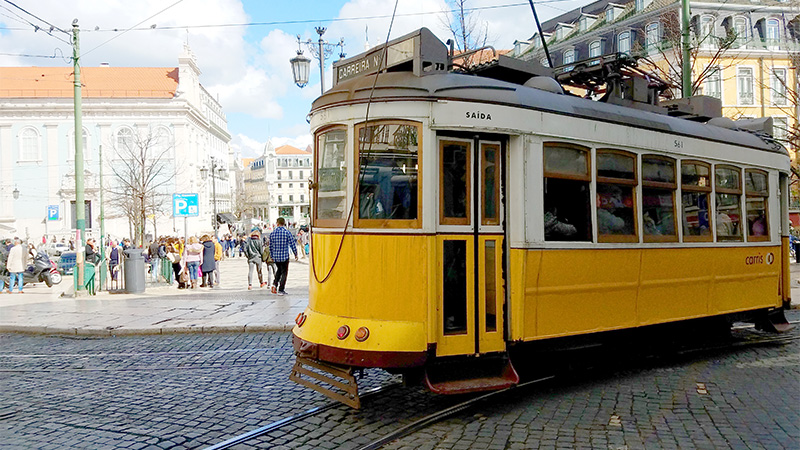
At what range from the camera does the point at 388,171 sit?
19.1 feet

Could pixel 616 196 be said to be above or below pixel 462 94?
below

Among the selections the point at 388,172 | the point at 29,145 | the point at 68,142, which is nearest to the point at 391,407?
the point at 388,172

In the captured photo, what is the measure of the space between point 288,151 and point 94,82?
285 ft

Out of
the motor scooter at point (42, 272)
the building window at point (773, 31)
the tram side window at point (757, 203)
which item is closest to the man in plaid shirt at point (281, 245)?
the tram side window at point (757, 203)

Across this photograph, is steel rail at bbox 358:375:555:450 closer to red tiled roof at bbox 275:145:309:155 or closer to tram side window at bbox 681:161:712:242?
tram side window at bbox 681:161:712:242

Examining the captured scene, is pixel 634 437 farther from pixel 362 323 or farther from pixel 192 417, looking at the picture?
pixel 192 417

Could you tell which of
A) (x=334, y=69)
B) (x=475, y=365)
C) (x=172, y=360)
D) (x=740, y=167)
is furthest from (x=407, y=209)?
(x=740, y=167)

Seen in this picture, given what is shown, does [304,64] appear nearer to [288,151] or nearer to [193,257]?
[193,257]

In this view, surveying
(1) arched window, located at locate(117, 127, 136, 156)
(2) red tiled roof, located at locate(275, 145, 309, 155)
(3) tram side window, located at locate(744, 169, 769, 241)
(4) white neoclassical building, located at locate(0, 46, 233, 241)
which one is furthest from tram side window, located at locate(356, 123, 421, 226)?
(2) red tiled roof, located at locate(275, 145, 309, 155)

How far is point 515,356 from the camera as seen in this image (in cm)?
638

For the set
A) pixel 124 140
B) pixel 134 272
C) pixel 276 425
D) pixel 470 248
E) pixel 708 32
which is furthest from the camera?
pixel 124 140

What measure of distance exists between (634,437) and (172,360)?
606 centimetres

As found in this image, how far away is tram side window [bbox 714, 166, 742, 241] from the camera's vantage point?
837 cm

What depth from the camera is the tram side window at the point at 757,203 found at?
8.99 metres
